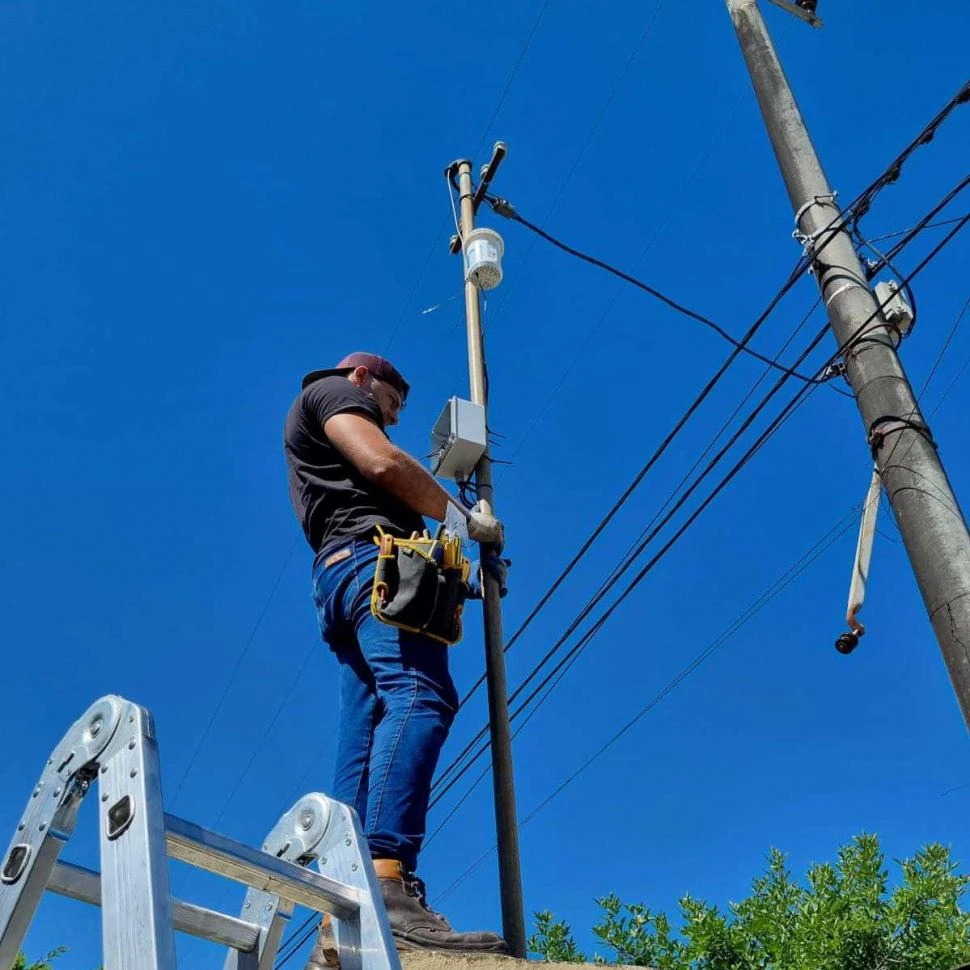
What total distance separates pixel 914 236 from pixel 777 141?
3.12 feet

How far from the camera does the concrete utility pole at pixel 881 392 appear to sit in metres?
3.44

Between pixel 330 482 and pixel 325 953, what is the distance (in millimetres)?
1474

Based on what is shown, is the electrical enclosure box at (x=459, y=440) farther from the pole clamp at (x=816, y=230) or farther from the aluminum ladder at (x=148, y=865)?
the aluminum ladder at (x=148, y=865)

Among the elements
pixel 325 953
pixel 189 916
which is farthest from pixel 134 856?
pixel 325 953

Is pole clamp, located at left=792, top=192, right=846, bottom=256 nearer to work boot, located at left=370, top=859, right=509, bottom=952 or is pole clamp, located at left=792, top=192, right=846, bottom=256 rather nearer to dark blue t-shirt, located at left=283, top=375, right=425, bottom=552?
dark blue t-shirt, located at left=283, top=375, right=425, bottom=552

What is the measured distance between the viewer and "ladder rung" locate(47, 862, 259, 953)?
5.07ft

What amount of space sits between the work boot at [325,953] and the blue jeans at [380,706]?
0.26 m

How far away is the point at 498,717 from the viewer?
12.4 ft

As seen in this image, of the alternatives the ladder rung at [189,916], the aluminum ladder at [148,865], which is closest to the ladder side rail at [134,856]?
the aluminum ladder at [148,865]

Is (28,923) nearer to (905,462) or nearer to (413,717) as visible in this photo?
(413,717)

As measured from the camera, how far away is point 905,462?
3.85 m

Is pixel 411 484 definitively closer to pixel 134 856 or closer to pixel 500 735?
pixel 500 735

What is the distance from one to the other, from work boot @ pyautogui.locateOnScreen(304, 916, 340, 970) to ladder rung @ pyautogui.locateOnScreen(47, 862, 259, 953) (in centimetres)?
47

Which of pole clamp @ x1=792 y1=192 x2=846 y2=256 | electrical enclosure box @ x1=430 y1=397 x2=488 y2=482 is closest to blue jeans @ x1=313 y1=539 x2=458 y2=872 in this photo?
electrical enclosure box @ x1=430 y1=397 x2=488 y2=482
